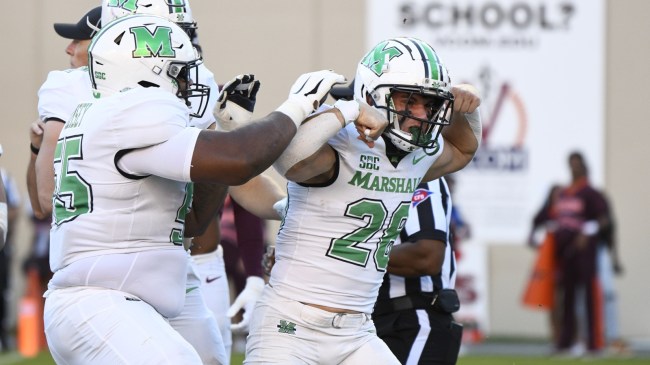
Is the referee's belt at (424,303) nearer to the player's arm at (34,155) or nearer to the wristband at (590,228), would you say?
the player's arm at (34,155)

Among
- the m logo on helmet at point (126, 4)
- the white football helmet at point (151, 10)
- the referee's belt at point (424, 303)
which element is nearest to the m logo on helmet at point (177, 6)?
the white football helmet at point (151, 10)

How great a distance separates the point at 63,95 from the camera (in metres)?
4.89

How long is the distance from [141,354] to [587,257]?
8549 mm

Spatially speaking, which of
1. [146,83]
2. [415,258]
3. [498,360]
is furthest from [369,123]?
[498,360]

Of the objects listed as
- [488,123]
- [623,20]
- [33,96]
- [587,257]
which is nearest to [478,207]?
[488,123]

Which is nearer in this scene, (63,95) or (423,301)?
(63,95)

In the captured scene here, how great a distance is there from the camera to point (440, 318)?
5352 millimetres

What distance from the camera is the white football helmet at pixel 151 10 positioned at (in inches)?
197

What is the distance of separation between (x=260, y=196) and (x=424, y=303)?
36.6 inches

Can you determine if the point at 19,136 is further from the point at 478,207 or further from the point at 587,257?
the point at 587,257

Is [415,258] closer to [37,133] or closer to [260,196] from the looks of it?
[260,196]

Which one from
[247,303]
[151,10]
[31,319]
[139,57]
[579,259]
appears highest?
[151,10]

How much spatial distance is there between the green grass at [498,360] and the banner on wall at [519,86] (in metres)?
2.27

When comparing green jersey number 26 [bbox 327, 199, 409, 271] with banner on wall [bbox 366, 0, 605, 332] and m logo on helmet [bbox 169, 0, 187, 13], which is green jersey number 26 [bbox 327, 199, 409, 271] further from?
banner on wall [bbox 366, 0, 605, 332]
